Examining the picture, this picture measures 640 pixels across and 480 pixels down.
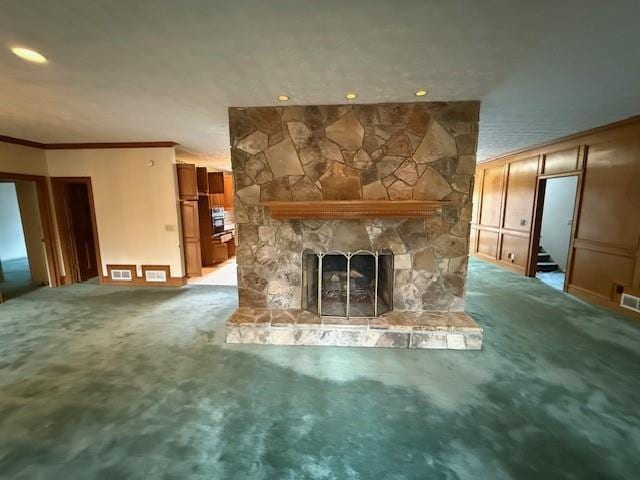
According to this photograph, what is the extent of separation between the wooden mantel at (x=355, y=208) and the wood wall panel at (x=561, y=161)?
3212mm

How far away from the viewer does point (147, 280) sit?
16.9 feet

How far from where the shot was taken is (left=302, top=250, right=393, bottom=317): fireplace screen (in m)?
3.23

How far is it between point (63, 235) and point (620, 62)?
301 inches

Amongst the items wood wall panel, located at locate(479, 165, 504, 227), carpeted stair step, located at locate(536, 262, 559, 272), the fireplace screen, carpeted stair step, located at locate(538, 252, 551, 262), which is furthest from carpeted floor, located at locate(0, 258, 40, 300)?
carpeted stair step, located at locate(538, 252, 551, 262)

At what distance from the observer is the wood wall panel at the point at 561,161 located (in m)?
4.55

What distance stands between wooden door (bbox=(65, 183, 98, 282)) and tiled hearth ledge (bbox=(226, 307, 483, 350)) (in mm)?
4308

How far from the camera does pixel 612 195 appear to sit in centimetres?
398

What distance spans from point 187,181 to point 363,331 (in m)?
4.02

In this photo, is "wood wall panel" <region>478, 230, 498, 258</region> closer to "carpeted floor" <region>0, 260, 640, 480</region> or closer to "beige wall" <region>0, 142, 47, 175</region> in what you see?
"carpeted floor" <region>0, 260, 640, 480</region>

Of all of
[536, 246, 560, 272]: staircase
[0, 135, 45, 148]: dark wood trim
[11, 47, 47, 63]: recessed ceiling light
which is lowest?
[536, 246, 560, 272]: staircase

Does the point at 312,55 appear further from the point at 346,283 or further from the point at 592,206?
the point at 592,206

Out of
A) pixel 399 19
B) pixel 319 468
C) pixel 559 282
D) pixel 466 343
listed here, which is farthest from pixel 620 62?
pixel 559 282

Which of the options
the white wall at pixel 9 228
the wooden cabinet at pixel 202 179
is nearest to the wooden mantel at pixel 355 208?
the wooden cabinet at pixel 202 179

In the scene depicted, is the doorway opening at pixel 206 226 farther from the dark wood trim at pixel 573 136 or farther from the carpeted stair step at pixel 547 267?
the carpeted stair step at pixel 547 267
